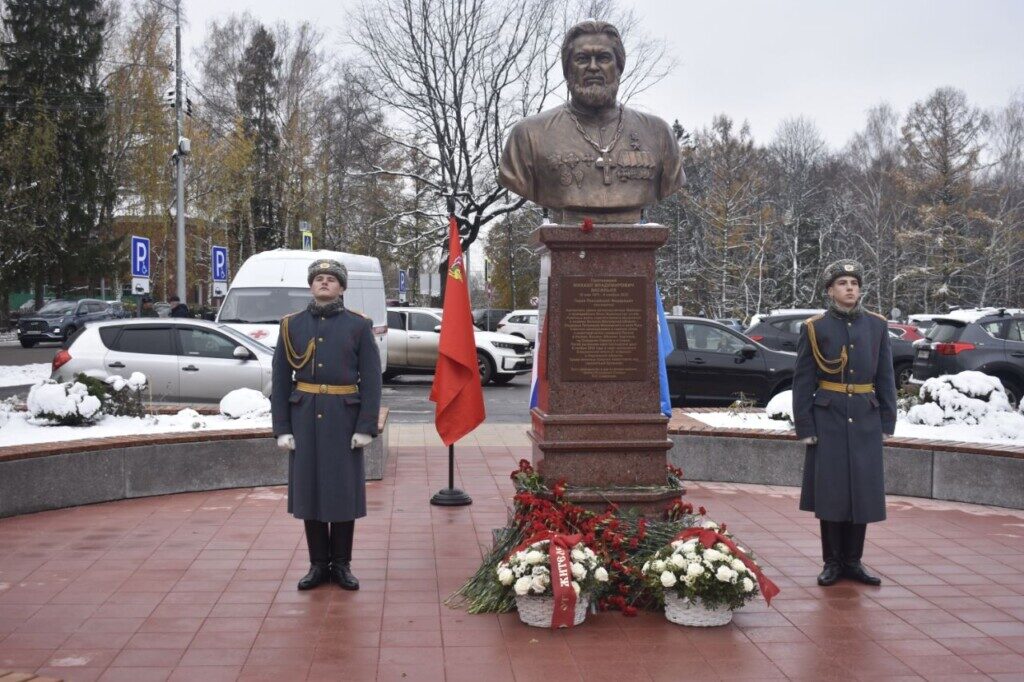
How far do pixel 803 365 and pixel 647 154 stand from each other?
5.20 ft

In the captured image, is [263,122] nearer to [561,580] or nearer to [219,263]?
[219,263]

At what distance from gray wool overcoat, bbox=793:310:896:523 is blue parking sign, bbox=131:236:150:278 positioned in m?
16.7

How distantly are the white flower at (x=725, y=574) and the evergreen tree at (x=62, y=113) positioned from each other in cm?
4008

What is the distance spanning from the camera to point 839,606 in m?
5.77

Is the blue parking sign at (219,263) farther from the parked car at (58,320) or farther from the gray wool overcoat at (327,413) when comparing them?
the gray wool overcoat at (327,413)

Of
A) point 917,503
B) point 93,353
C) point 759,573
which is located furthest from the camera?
point 93,353

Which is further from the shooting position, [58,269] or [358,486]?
[58,269]

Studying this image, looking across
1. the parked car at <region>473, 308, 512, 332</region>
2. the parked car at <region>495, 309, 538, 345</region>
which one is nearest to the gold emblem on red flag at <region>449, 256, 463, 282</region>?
the parked car at <region>495, 309, 538, 345</region>

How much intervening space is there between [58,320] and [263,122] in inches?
701

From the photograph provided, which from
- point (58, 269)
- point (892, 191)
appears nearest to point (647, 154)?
point (58, 269)

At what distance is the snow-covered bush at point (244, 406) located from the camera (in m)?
10.3

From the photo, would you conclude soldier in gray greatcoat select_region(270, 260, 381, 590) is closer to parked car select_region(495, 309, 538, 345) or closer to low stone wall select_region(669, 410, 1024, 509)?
low stone wall select_region(669, 410, 1024, 509)

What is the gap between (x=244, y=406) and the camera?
10297mm

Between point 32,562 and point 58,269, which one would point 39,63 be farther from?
point 32,562
